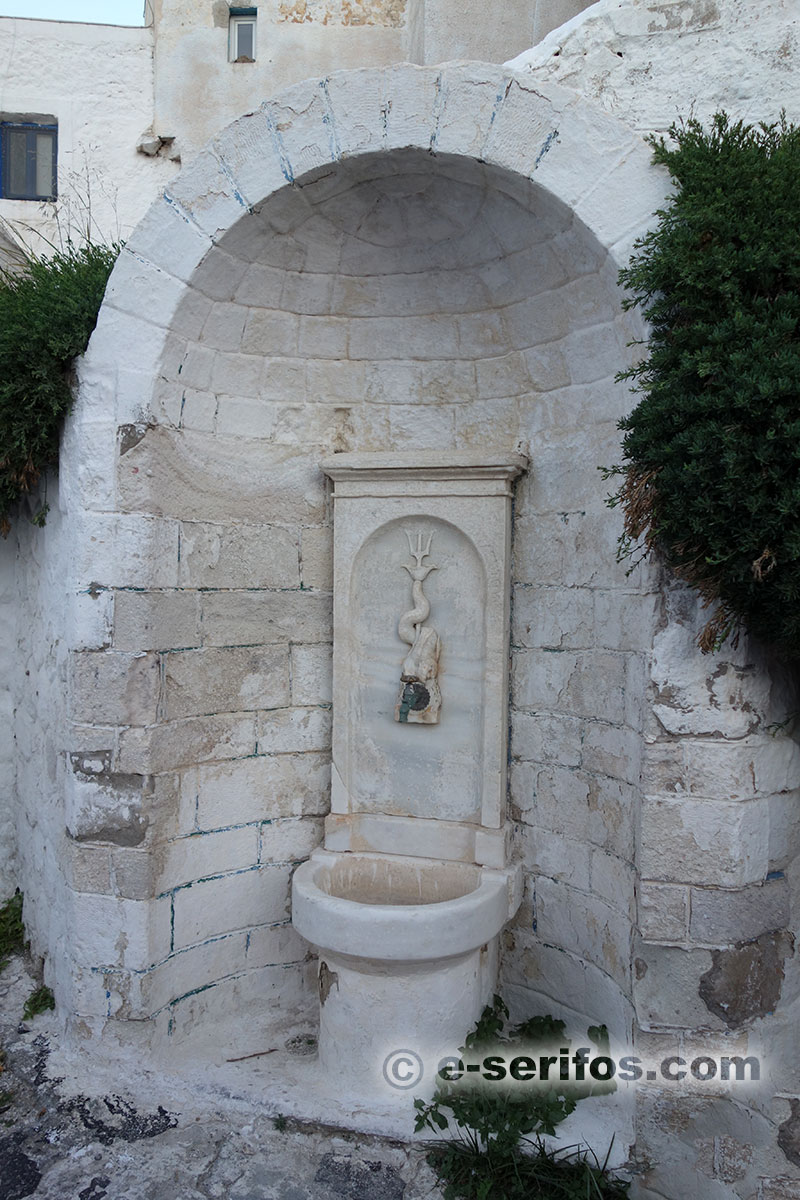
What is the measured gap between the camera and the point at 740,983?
2428 millimetres

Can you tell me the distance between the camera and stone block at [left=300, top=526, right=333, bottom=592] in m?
3.48

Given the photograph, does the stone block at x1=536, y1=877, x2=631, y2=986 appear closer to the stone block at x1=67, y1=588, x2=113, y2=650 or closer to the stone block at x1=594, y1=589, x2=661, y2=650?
the stone block at x1=594, y1=589, x2=661, y2=650

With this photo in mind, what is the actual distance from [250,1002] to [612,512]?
2.39m

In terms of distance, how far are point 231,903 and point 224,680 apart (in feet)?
2.90

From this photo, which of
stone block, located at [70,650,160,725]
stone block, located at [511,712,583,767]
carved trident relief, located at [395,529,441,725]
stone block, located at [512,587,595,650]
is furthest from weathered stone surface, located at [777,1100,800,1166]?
stone block, located at [70,650,160,725]

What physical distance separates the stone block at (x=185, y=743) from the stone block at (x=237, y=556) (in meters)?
0.53

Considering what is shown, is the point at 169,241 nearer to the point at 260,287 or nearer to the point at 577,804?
the point at 260,287

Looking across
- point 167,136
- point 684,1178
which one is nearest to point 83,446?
point 684,1178

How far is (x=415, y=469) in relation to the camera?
129 inches

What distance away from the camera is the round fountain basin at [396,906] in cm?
274

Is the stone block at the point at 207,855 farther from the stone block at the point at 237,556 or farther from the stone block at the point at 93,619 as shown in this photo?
the stone block at the point at 237,556

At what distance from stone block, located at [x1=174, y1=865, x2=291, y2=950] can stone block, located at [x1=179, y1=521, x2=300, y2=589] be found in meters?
1.16

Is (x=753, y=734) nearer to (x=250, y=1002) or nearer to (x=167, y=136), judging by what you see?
(x=250, y=1002)

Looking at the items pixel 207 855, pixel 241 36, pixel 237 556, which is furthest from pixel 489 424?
pixel 241 36
